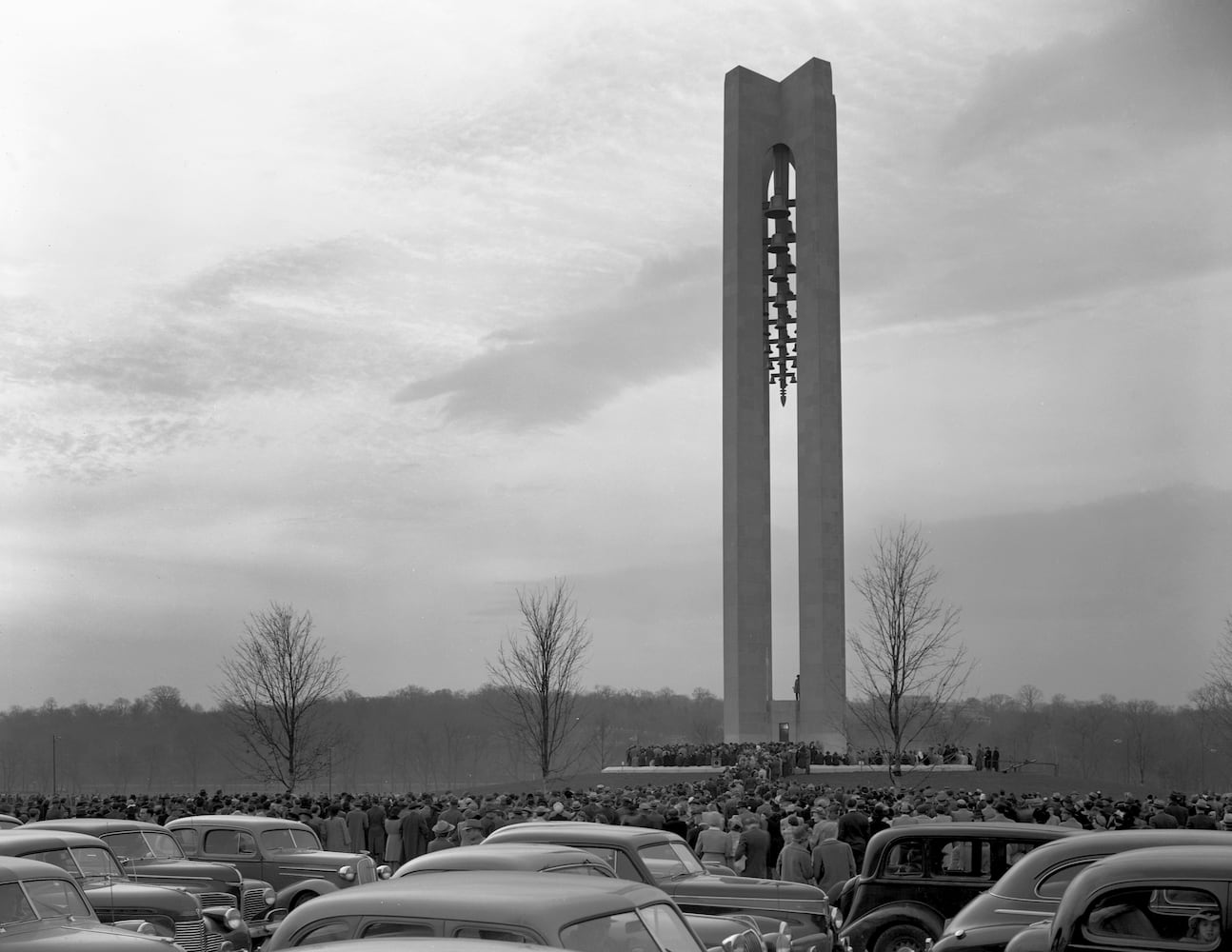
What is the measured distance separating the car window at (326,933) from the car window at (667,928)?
1435mm

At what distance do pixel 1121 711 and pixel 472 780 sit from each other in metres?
57.7

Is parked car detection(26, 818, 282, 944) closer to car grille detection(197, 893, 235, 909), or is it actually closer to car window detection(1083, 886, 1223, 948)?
car grille detection(197, 893, 235, 909)

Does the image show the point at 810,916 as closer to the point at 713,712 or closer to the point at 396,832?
the point at 396,832

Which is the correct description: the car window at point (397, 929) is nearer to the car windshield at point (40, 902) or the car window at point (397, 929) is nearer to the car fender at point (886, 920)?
the car windshield at point (40, 902)

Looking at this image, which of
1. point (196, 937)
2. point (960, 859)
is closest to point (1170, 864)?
point (960, 859)

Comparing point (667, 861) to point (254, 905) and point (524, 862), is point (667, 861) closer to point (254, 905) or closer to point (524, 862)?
point (524, 862)

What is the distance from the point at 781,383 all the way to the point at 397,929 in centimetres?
6256

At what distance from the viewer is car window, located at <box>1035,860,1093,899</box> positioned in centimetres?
1067

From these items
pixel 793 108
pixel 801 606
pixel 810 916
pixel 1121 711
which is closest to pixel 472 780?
pixel 1121 711

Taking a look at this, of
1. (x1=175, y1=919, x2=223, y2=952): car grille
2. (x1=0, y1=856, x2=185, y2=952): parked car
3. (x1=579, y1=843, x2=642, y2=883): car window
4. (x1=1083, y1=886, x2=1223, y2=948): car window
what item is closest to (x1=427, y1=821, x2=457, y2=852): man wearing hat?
(x1=175, y1=919, x2=223, y2=952): car grille

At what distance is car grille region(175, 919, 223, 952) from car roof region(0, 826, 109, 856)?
103 centimetres

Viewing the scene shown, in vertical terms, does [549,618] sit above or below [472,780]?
above

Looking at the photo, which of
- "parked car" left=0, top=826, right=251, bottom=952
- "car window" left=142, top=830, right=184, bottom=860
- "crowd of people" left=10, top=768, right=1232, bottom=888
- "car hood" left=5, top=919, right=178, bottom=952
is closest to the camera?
"car hood" left=5, top=919, right=178, bottom=952

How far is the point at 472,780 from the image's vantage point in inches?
4766
